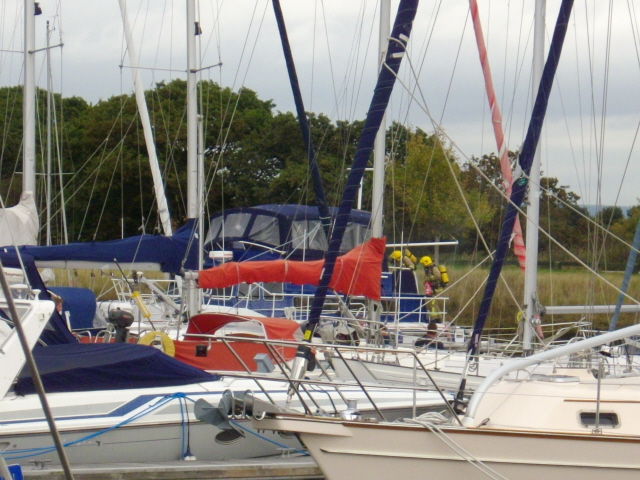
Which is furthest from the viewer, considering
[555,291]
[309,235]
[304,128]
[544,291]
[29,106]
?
[544,291]

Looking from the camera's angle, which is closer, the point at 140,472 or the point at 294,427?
the point at 294,427

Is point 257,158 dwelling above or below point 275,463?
above

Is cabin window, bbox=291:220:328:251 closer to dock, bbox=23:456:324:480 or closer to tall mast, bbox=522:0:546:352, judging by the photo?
tall mast, bbox=522:0:546:352

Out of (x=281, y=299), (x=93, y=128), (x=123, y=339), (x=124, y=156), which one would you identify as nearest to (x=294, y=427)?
(x=123, y=339)

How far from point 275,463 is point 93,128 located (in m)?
30.6

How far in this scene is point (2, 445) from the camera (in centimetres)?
662

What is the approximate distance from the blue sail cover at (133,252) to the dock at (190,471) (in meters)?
3.52

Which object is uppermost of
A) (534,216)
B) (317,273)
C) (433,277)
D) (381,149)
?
(381,149)

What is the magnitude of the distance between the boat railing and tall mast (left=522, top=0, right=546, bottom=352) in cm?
159

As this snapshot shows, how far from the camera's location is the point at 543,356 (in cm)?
591

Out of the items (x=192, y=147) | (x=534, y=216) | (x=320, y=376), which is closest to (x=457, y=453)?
(x=320, y=376)

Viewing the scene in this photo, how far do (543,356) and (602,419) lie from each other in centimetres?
84

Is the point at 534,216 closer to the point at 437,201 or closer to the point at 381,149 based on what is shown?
the point at 381,149

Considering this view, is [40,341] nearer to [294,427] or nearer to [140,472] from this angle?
[140,472]
